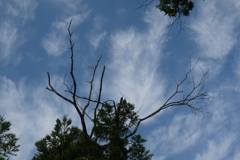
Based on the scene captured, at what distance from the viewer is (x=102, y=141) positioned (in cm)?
880

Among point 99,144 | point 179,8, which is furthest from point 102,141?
point 179,8

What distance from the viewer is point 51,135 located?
9.65 metres

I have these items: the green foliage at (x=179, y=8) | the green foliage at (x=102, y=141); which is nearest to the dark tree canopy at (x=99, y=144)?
the green foliage at (x=102, y=141)

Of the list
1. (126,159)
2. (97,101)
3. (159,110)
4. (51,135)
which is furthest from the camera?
(97,101)

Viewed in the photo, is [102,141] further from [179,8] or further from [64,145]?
[179,8]

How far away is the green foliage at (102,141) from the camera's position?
26.3 ft

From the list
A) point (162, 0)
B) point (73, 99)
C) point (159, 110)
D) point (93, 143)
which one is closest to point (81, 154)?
point (93, 143)

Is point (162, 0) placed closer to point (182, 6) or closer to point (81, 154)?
point (182, 6)

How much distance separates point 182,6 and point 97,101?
5397mm

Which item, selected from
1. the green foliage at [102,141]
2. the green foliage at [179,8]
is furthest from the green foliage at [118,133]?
the green foliage at [179,8]

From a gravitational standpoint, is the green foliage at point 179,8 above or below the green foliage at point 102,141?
above

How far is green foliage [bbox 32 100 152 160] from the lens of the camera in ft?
26.3

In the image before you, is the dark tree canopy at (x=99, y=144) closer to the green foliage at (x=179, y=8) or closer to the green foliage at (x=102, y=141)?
the green foliage at (x=102, y=141)

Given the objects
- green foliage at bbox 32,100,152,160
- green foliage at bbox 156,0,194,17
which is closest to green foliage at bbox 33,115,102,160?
green foliage at bbox 32,100,152,160
